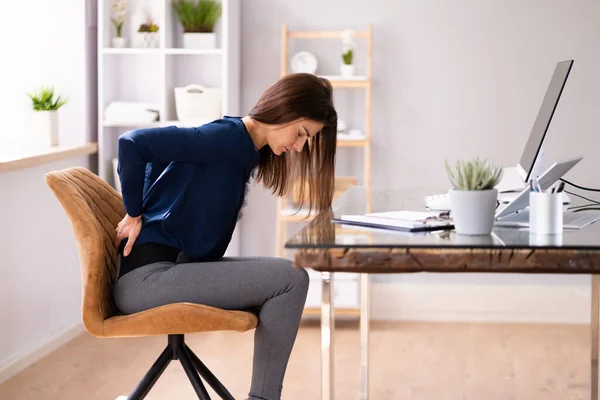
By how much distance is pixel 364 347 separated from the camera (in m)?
2.94

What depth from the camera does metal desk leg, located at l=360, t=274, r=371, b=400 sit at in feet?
9.43

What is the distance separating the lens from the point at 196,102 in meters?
4.16

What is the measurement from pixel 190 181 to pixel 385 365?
156 cm

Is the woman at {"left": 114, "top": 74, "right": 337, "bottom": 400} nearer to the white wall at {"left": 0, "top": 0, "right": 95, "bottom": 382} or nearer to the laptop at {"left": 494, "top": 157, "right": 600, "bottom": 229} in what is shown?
the laptop at {"left": 494, "top": 157, "right": 600, "bottom": 229}

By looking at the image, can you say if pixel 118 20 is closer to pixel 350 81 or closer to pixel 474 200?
pixel 350 81

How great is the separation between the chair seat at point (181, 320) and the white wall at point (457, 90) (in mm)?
2338

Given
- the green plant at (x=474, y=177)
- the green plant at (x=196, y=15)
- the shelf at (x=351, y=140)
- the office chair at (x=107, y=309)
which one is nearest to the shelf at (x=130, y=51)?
the green plant at (x=196, y=15)

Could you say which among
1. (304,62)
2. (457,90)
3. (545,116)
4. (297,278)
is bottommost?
(297,278)

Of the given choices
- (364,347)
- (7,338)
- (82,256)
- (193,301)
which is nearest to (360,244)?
(193,301)

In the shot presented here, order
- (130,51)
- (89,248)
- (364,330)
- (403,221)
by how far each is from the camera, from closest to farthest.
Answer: (403,221)
(89,248)
(364,330)
(130,51)

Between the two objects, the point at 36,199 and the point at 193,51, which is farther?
the point at 193,51

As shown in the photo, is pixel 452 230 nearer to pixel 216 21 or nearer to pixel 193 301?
pixel 193 301

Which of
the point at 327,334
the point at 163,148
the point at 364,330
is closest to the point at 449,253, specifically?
the point at 327,334

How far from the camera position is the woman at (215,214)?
88.5 inches
